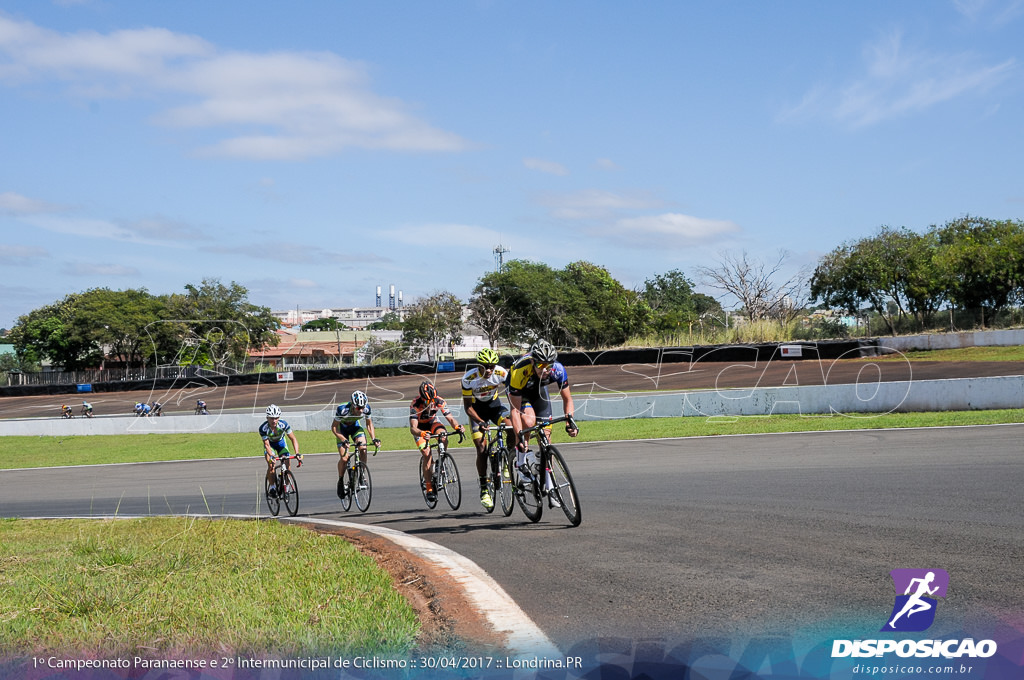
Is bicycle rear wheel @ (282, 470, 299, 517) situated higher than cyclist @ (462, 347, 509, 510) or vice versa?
cyclist @ (462, 347, 509, 510)

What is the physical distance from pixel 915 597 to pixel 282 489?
36.3 ft

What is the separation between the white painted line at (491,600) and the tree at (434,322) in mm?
85121

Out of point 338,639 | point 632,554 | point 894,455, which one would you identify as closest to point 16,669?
point 338,639

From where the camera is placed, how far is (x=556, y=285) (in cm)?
9119

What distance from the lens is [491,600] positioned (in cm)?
589

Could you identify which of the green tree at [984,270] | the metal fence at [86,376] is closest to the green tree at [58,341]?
the metal fence at [86,376]

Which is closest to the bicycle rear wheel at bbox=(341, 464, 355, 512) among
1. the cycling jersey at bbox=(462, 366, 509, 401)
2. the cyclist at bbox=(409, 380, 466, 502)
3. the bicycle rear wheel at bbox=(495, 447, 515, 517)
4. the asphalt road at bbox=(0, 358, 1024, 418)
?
the cyclist at bbox=(409, 380, 466, 502)

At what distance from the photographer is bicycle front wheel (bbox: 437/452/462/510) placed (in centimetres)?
1223

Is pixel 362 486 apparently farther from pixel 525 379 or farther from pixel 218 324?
pixel 218 324

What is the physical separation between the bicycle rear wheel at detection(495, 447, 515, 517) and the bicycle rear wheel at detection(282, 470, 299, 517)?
16.5 feet

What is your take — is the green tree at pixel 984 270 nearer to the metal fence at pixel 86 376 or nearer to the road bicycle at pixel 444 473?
the road bicycle at pixel 444 473

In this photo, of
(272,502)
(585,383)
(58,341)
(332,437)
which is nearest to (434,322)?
(58,341)

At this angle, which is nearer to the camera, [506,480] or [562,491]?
[562,491]

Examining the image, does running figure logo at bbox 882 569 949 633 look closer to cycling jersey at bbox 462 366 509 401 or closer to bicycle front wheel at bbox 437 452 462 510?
cycling jersey at bbox 462 366 509 401
